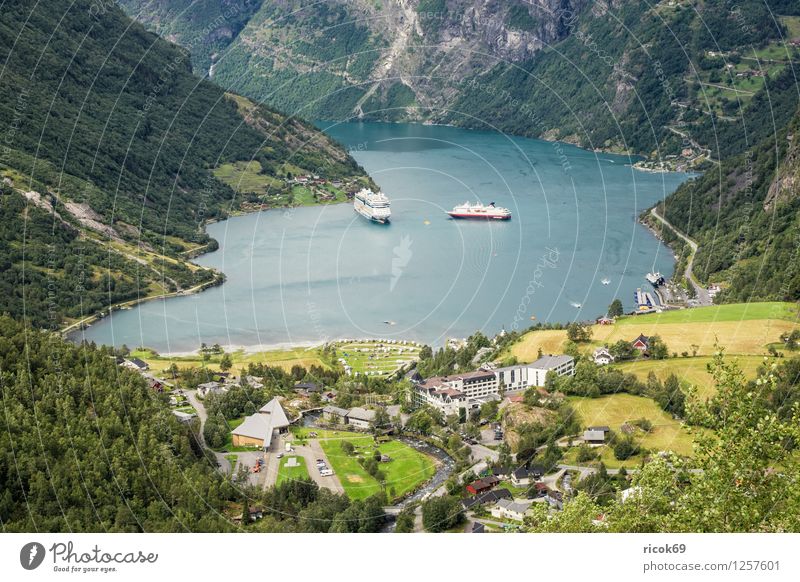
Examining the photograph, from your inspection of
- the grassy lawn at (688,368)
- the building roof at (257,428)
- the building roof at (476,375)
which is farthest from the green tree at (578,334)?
the building roof at (257,428)

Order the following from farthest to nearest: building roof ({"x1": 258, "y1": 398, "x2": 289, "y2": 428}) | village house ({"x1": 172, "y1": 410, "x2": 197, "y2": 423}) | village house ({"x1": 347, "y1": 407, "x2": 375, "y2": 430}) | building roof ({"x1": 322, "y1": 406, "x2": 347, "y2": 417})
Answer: building roof ({"x1": 322, "y1": 406, "x2": 347, "y2": 417})
village house ({"x1": 347, "y1": 407, "x2": 375, "y2": 430})
building roof ({"x1": 258, "y1": 398, "x2": 289, "y2": 428})
village house ({"x1": 172, "y1": 410, "x2": 197, "y2": 423})

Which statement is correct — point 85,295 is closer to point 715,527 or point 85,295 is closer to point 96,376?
point 96,376

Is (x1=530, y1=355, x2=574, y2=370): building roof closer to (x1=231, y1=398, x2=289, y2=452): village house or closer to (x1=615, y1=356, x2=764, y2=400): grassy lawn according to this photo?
(x1=615, y1=356, x2=764, y2=400): grassy lawn

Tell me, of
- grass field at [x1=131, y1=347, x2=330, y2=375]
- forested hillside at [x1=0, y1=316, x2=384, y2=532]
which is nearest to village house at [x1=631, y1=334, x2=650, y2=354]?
grass field at [x1=131, y1=347, x2=330, y2=375]

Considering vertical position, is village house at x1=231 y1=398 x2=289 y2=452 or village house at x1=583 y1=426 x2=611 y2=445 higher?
village house at x1=231 y1=398 x2=289 y2=452

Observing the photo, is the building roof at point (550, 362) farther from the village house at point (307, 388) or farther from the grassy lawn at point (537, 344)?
the village house at point (307, 388)

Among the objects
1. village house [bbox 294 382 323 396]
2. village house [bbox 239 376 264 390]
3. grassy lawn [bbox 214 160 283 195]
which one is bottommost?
village house [bbox 294 382 323 396]

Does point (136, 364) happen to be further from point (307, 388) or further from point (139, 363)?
point (307, 388)
